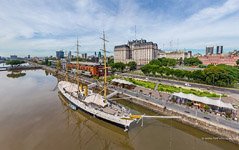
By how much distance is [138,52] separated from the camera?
142m

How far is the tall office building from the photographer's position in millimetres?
135250

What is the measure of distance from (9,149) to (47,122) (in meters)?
8.22

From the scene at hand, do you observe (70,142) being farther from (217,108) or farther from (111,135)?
(217,108)

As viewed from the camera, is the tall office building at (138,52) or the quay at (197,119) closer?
the quay at (197,119)

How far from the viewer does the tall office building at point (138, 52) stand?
13525 centimetres

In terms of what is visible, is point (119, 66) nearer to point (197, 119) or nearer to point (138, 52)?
point (138, 52)

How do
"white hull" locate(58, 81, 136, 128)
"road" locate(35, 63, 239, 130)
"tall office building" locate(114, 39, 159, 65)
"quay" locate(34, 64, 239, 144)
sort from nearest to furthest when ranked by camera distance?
"quay" locate(34, 64, 239, 144) < "road" locate(35, 63, 239, 130) < "white hull" locate(58, 81, 136, 128) < "tall office building" locate(114, 39, 159, 65)

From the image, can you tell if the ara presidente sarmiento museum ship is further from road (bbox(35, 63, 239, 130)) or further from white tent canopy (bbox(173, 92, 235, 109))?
white tent canopy (bbox(173, 92, 235, 109))

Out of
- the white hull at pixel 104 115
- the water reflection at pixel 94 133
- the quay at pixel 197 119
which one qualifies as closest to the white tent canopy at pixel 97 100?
the white hull at pixel 104 115

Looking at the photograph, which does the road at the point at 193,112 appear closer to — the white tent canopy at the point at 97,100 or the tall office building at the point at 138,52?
the white tent canopy at the point at 97,100

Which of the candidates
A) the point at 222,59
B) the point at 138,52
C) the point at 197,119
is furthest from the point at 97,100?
the point at 222,59

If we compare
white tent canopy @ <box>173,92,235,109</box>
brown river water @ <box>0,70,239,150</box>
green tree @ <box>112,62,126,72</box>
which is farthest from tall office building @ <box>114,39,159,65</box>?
brown river water @ <box>0,70,239,150</box>

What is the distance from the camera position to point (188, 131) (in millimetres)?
26141

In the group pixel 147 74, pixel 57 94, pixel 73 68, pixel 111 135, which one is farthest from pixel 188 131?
pixel 73 68
